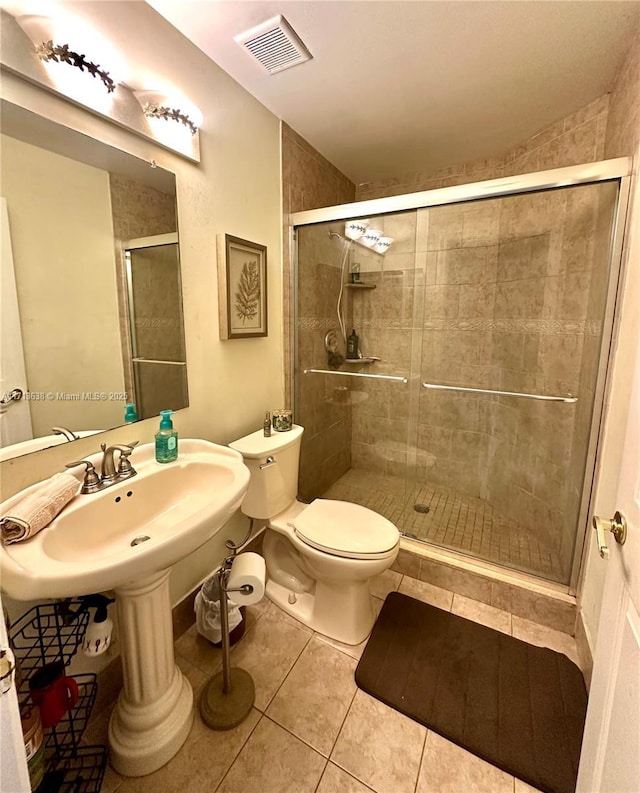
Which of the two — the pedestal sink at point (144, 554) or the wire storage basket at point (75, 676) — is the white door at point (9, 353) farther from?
the wire storage basket at point (75, 676)

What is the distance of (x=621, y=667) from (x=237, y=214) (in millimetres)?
1893

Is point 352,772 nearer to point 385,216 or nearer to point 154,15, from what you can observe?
point 385,216

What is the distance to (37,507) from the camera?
33.9 inches

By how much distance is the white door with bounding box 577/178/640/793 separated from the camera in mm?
552

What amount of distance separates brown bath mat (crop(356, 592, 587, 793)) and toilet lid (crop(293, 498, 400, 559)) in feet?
1.48

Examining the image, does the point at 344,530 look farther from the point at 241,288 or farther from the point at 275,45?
the point at 275,45

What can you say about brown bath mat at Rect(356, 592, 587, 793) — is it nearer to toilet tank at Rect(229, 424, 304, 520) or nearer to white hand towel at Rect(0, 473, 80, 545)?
toilet tank at Rect(229, 424, 304, 520)

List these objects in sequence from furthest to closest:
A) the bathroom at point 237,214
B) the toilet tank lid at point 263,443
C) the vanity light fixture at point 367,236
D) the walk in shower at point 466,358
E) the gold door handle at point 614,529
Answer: the vanity light fixture at point 367,236 → the walk in shower at point 466,358 → the toilet tank lid at point 263,443 → the bathroom at point 237,214 → the gold door handle at point 614,529

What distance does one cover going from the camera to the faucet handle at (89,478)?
103 centimetres

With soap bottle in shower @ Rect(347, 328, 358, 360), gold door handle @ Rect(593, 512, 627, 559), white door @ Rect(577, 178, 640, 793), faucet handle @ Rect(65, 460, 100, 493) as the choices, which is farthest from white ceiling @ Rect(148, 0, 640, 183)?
gold door handle @ Rect(593, 512, 627, 559)

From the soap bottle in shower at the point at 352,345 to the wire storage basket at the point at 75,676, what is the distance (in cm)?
202

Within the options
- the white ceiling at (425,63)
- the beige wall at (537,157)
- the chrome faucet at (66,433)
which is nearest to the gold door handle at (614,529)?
the chrome faucet at (66,433)

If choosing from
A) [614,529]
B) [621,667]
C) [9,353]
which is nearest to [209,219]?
[9,353]

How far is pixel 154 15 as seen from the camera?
1210 mm
